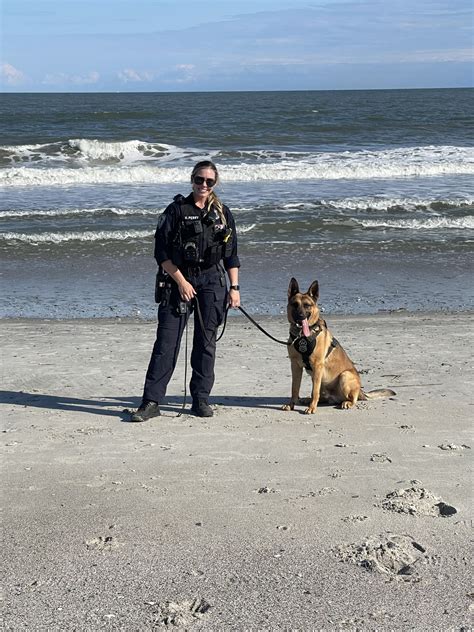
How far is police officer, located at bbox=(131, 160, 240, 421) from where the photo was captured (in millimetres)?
5598

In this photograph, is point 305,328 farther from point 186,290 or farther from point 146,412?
point 146,412

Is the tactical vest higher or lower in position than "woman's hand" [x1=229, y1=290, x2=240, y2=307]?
higher

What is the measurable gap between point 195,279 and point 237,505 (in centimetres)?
193

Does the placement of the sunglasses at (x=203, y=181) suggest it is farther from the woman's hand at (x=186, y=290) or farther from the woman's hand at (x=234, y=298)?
the woman's hand at (x=234, y=298)

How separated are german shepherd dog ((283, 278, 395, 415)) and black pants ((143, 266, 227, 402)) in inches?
20.5

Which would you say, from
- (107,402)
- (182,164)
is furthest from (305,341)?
(182,164)

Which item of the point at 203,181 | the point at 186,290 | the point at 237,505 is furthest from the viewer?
the point at 186,290

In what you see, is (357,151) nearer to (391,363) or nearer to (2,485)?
(391,363)

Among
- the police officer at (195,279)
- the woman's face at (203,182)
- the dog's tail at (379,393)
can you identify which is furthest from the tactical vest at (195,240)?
the dog's tail at (379,393)

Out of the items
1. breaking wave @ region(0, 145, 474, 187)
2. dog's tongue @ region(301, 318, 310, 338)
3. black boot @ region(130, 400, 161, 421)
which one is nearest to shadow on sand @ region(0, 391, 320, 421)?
black boot @ region(130, 400, 161, 421)

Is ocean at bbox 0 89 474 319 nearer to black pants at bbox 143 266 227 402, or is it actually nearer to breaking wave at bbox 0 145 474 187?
breaking wave at bbox 0 145 474 187

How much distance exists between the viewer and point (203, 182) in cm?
551

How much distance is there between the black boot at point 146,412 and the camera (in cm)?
579

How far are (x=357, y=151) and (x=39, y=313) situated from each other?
20.4 metres
